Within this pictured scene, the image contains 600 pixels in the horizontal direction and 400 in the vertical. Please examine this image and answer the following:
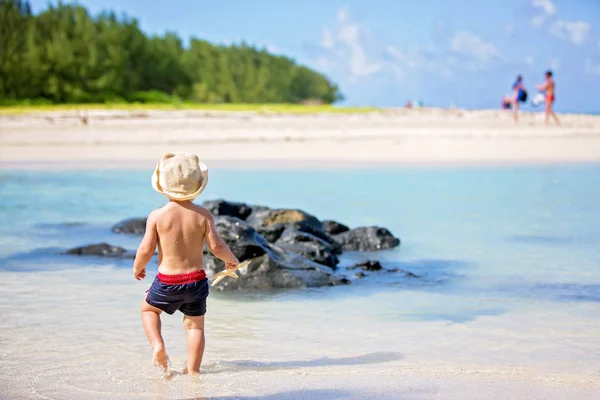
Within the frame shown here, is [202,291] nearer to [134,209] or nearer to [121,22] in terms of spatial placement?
[134,209]

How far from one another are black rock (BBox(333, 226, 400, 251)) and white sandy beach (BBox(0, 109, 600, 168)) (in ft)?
28.8

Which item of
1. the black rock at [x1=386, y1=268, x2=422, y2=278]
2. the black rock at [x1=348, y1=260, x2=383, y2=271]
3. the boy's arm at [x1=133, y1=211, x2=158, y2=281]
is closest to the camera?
the boy's arm at [x1=133, y1=211, x2=158, y2=281]

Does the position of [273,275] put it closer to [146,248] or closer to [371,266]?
[371,266]

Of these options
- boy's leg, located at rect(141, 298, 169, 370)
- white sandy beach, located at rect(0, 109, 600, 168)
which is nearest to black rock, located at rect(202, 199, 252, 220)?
boy's leg, located at rect(141, 298, 169, 370)

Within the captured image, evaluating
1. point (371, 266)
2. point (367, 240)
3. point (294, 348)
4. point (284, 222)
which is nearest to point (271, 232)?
point (284, 222)

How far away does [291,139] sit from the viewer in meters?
21.5

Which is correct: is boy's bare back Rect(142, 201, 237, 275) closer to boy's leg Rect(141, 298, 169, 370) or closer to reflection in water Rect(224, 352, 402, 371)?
boy's leg Rect(141, 298, 169, 370)

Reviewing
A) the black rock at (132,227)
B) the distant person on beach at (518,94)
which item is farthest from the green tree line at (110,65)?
the black rock at (132,227)

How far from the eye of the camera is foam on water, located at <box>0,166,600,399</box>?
4.05 m

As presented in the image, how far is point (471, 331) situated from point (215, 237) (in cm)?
193

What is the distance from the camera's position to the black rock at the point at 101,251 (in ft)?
26.3

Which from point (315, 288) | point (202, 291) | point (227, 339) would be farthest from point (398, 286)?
point (202, 291)

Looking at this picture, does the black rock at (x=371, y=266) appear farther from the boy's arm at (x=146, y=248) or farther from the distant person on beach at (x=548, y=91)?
the distant person on beach at (x=548, y=91)

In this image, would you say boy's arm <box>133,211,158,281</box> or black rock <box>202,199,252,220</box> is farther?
black rock <box>202,199,252,220</box>
